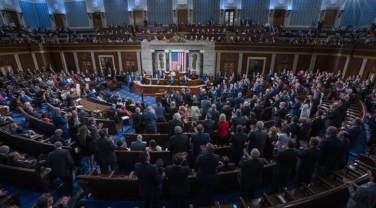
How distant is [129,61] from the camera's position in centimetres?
1855

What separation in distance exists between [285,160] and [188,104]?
6.44 metres

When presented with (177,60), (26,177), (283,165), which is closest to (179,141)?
(283,165)

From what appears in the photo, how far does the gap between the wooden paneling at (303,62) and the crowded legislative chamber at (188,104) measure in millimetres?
77

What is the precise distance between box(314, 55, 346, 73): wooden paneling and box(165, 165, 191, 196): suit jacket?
16.2 metres

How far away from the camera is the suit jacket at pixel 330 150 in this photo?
3680mm

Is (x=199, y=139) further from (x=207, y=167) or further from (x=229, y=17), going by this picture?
(x=229, y=17)

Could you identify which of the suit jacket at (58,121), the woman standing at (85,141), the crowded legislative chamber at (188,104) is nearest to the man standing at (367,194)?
the crowded legislative chamber at (188,104)

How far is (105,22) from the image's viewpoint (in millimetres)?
22578

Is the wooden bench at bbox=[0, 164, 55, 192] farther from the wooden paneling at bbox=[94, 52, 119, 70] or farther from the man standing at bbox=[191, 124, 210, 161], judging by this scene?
the wooden paneling at bbox=[94, 52, 119, 70]

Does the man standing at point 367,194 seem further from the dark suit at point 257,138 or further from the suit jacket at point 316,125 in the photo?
the suit jacket at point 316,125

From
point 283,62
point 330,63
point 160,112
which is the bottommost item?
point 160,112

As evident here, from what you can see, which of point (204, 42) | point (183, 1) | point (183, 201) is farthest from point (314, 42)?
point (183, 201)

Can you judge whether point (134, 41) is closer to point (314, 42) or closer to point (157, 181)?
point (314, 42)

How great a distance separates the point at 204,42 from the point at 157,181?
15361 mm
